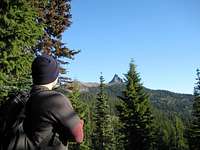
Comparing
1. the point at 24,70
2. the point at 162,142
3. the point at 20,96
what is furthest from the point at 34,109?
the point at 162,142

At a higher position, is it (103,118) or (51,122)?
(103,118)

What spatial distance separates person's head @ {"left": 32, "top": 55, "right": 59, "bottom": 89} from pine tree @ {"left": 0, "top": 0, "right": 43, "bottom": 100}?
1328cm

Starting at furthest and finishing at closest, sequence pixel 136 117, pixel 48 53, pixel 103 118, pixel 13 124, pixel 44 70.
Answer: pixel 103 118 < pixel 136 117 < pixel 48 53 < pixel 44 70 < pixel 13 124

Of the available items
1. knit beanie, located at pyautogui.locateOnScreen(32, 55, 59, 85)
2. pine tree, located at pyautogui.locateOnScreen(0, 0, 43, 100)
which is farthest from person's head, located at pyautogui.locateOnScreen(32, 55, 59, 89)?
pine tree, located at pyautogui.locateOnScreen(0, 0, 43, 100)

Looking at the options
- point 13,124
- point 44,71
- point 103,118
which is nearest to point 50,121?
point 13,124

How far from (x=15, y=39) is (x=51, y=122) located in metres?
14.6

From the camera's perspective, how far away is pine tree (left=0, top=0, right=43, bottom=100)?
57.8 ft

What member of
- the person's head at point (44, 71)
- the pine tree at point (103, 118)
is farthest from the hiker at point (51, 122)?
the pine tree at point (103, 118)

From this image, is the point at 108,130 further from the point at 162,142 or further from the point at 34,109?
the point at 34,109

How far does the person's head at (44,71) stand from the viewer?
3996 millimetres

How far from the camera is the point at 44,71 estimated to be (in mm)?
3996

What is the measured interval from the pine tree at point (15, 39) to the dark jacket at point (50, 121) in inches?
530

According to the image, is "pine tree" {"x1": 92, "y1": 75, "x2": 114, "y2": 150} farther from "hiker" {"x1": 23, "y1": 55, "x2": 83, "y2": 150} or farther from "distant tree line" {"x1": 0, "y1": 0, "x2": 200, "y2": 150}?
"hiker" {"x1": 23, "y1": 55, "x2": 83, "y2": 150}

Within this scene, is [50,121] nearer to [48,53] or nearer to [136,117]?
[48,53]
